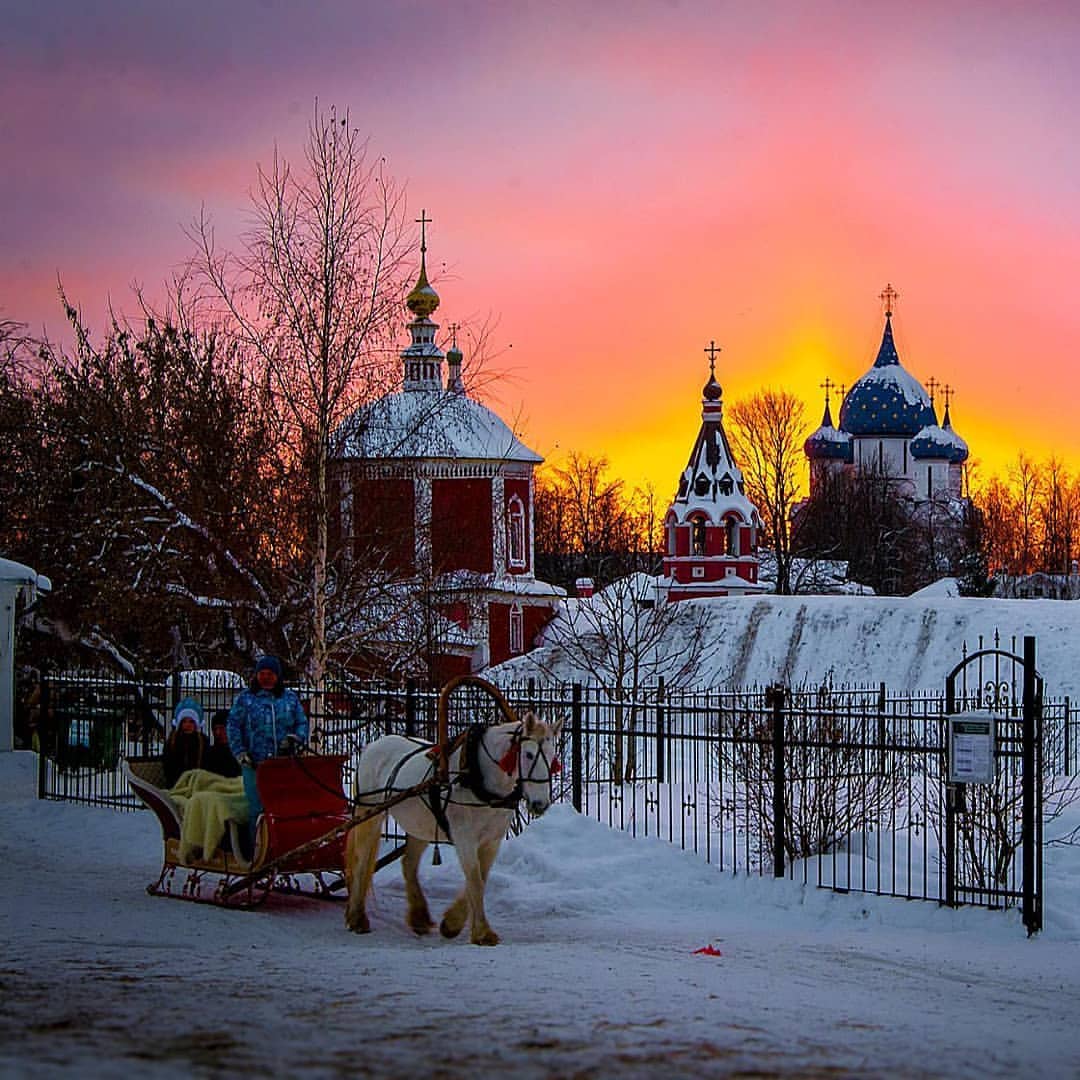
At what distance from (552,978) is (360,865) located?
277 cm

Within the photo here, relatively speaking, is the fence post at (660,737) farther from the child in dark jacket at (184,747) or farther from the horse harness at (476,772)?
the child in dark jacket at (184,747)

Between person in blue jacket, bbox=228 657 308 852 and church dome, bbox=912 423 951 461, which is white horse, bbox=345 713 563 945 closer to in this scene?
person in blue jacket, bbox=228 657 308 852

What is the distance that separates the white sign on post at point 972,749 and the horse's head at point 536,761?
9.96 feet

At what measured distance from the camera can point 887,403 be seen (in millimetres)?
96688

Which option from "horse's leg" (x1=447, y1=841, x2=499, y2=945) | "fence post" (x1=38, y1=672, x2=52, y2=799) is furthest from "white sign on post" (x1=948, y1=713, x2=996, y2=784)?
"fence post" (x1=38, y1=672, x2=52, y2=799)

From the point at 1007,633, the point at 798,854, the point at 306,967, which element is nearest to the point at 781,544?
the point at 1007,633

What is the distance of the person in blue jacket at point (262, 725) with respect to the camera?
11766 millimetres

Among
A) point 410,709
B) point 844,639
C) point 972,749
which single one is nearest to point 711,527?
point 844,639

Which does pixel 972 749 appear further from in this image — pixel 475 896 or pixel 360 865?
pixel 360 865

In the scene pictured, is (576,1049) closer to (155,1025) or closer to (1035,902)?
(155,1025)

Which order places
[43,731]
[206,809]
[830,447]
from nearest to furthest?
1. [206,809]
2. [43,731]
3. [830,447]

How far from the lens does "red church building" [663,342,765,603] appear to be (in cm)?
5997

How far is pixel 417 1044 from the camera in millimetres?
6668

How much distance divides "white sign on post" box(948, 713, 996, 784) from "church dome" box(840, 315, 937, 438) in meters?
86.9
